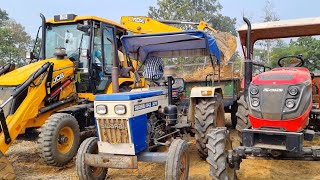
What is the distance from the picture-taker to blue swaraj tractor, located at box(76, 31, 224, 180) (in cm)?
399

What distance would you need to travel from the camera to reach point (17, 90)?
542 cm

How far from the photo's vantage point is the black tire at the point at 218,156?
12.5 feet

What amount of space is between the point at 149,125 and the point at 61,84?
2573mm

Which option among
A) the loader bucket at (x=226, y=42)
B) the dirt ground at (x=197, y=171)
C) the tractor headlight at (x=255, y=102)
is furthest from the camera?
the loader bucket at (x=226, y=42)

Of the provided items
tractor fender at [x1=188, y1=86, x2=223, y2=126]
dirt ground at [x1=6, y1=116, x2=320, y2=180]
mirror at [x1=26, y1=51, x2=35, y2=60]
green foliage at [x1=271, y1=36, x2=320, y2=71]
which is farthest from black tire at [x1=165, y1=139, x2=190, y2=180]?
green foliage at [x1=271, y1=36, x2=320, y2=71]

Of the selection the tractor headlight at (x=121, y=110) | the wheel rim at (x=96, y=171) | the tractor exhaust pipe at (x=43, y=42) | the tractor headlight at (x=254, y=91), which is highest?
the tractor exhaust pipe at (x=43, y=42)

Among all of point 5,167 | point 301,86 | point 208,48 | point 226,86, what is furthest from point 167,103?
point 226,86

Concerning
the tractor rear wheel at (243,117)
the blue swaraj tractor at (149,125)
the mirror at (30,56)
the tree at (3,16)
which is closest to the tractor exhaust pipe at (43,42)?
the mirror at (30,56)

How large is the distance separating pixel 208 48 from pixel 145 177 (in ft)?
8.46

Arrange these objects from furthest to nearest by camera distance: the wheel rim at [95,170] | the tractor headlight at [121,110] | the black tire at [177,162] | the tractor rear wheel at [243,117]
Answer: the tractor rear wheel at [243,117] → the wheel rim at [95,170] → the tractor headlight at [121,110] → the black tire at [177,162]

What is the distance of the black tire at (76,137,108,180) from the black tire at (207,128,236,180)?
1.43 metres

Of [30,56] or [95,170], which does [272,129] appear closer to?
[95,170]

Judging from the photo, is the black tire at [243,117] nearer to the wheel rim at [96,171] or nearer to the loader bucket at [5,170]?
the wheel rim at [96,171]

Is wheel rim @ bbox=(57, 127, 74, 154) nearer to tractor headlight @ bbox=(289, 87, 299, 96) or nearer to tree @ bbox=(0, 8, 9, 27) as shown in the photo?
tractor headlight @ bbox=(289, 87, 299, 96)
